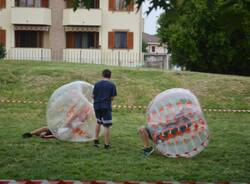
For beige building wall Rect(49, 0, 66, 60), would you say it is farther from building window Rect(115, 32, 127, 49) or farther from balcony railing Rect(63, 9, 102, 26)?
building window Rect(115, 32, 127, 49)

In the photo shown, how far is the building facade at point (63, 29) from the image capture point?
38031mm

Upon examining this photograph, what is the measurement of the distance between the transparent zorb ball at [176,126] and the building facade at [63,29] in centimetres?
2773

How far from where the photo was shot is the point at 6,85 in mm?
22766

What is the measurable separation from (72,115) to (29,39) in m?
27.6

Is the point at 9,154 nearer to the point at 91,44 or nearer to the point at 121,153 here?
the point at 121,153

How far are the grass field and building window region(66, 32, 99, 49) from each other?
40.2ft

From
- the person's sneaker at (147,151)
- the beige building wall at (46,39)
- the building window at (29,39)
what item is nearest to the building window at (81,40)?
the beige building wall at (46,39)

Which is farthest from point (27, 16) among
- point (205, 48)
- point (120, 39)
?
point (205, 48)

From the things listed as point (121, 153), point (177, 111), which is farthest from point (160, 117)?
point (121, 153)

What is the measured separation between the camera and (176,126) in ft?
34.5

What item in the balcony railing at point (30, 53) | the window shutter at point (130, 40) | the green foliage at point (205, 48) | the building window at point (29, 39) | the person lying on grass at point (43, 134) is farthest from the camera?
the building window at point (29, 39)

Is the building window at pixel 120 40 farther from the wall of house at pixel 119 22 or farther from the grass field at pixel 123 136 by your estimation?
the grass field at pixel 123 136

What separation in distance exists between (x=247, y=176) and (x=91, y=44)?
101 ft

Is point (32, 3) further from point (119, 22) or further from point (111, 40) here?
point (119, 22)
